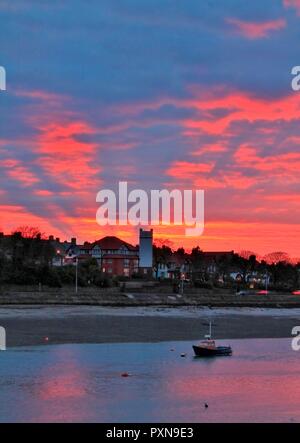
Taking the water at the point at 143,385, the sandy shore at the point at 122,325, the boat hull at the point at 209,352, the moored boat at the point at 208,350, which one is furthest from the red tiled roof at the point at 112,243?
the boat hull at the point at 209,352

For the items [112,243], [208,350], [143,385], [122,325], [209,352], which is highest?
[112,243]

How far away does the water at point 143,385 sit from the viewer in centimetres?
2450

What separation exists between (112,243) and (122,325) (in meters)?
100

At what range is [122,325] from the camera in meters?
56.2

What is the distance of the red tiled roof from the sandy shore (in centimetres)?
8070

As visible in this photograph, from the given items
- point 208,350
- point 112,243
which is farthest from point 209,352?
point 112,243

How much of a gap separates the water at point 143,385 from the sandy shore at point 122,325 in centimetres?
461

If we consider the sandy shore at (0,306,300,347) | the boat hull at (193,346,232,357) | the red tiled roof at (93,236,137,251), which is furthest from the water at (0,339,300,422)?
the red tiled roof at (93,236,137,251)

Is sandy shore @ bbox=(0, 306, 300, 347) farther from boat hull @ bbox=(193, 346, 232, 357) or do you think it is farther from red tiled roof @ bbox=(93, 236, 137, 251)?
red tiled roof @ bbox=(93, 236, 137, 251)

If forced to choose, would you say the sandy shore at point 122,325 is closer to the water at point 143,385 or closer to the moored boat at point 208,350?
the water at point 143,385

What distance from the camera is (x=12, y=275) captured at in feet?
309

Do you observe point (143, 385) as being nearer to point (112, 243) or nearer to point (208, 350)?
point (208, 350)

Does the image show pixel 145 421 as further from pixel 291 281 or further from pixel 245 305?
pixel 291 281
